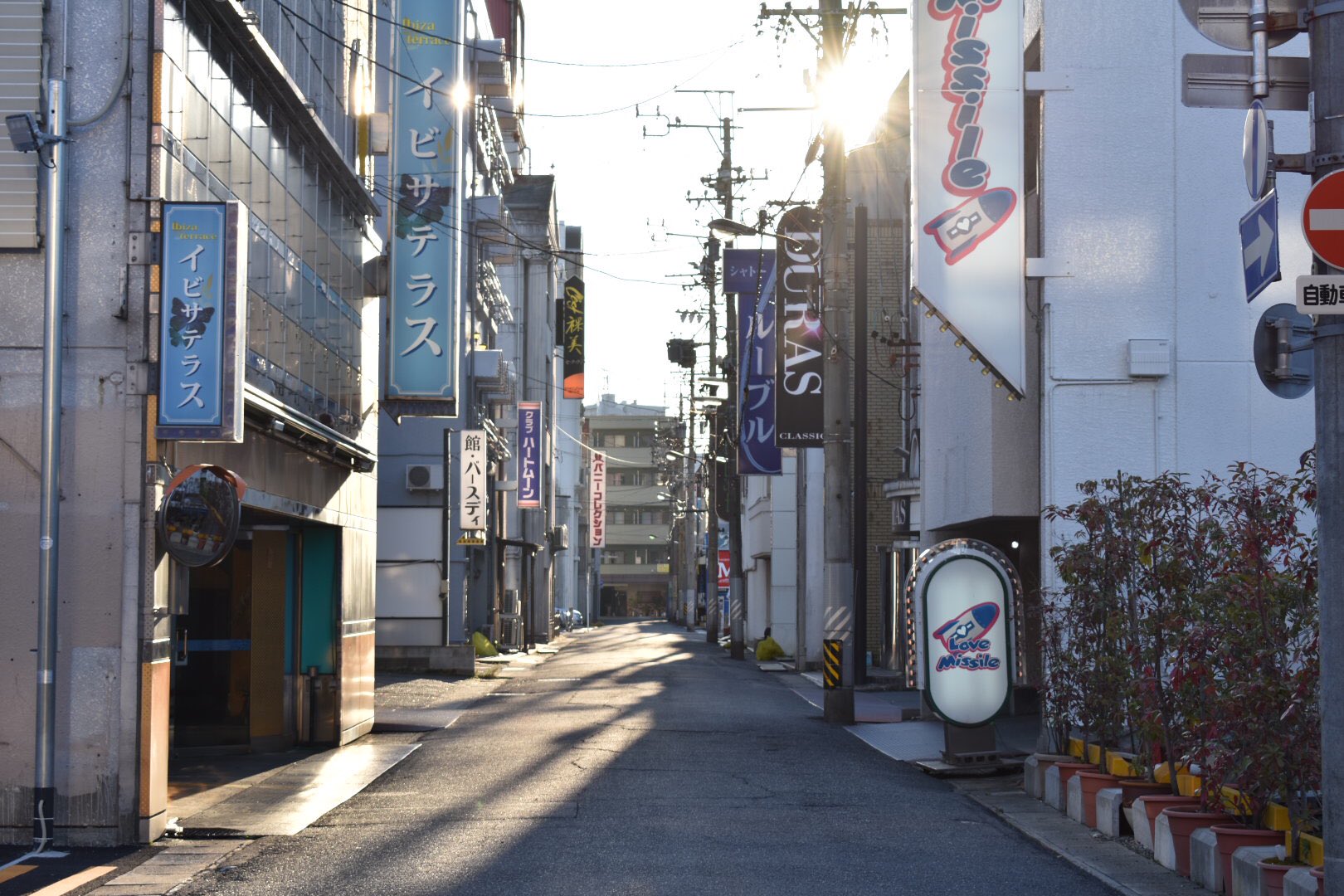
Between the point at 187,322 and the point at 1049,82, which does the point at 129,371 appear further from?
the point at 1049,82

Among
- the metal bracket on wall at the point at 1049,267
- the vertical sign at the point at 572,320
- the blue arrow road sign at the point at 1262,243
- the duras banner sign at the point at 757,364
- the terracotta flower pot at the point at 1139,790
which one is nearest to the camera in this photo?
the blue arrow road sign at the point at 1262,243

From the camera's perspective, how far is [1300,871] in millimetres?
7855

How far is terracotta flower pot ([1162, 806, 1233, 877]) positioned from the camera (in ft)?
32.4

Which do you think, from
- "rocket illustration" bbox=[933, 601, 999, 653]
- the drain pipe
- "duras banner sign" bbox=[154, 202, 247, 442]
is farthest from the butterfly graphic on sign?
"rocket illustration" bbox=[933, 601, 999, 653]

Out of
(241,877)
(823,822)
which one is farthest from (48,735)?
(823,822)

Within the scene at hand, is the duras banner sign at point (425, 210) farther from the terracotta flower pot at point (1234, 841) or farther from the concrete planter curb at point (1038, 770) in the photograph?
the terracotta flower pot at point (1234, 841)

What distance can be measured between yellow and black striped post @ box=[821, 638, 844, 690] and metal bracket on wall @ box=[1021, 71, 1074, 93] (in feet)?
30.0

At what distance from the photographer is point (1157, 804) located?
35.1 feet

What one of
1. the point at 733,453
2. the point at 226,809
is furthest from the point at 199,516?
the point at 733,453

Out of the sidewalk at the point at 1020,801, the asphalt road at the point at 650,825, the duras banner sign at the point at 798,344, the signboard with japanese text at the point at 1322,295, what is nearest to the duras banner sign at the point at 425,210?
the duras banner sign at the point at 798,344

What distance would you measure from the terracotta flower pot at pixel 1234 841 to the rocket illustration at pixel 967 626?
254 inches

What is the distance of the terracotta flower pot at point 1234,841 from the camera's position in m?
9.12

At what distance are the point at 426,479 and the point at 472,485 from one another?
1.07 metres

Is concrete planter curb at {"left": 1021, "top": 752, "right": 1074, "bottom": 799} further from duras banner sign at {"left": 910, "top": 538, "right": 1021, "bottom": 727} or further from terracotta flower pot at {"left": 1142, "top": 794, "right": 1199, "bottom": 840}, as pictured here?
terracotta flower pot at {"left": 1142, "top": 794, "right": 1199, "bottom": 840}
